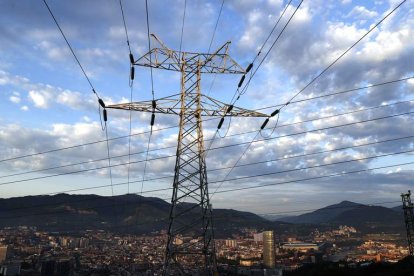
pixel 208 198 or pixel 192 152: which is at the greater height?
pixel 192 152

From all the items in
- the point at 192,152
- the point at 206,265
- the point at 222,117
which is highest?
the point at 222,117

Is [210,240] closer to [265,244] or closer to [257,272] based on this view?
[257,272]

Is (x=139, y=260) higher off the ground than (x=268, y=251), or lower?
lower

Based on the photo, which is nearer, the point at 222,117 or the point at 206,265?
the point at 206,265

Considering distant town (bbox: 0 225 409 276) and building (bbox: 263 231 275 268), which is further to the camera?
building (bbox: 263 231 275 268)

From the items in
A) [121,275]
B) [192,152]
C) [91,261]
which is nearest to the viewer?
[192,152]

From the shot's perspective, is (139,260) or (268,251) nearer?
(139,260)

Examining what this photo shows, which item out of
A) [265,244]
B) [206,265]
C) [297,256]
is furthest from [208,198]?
[297,256]

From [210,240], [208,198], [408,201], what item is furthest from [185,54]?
[408,201]

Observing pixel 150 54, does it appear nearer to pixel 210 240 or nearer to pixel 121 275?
pixel 210 240

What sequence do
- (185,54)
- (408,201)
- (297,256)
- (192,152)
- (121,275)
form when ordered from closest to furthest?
(192,152), (185,54), (408,201), (121,275), (297,256)

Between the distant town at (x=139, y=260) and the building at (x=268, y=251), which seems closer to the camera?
the distant town at (x=139, y=260)
